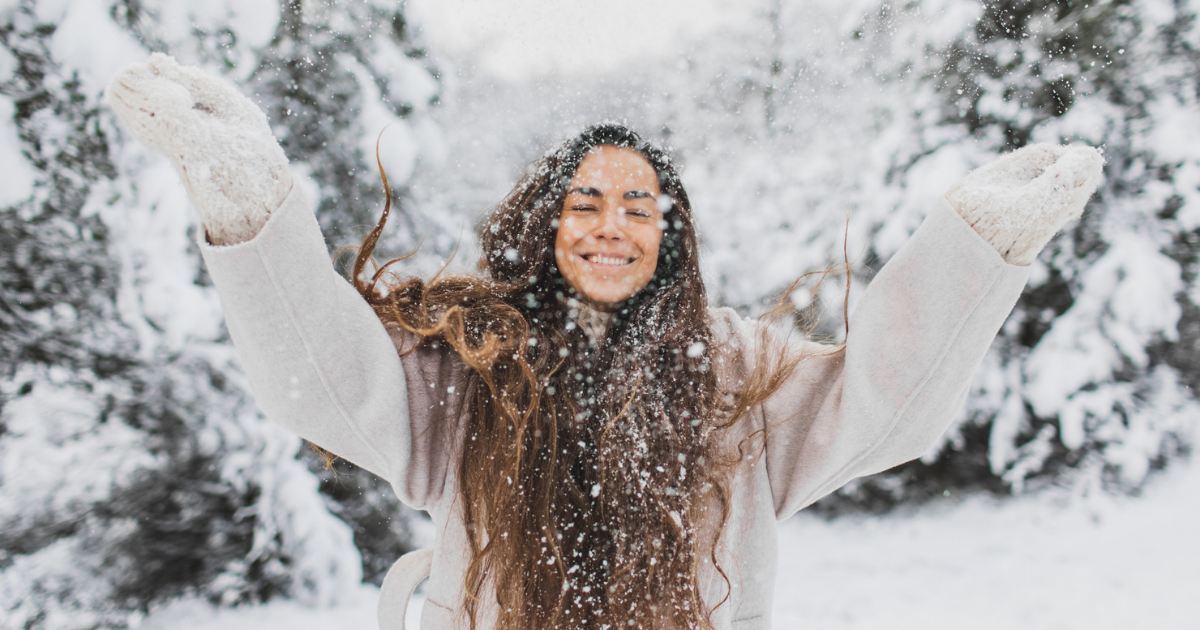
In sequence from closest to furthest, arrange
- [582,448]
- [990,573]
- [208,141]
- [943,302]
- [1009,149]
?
[208,141] → [943,302] → [582,448] → [1009,149] → [990,573]

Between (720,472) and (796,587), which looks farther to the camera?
(796,587)

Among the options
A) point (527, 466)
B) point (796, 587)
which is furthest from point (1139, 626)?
point (527, 466)

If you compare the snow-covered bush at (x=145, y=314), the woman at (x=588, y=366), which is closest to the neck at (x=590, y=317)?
the woman at (x=588, y=366)

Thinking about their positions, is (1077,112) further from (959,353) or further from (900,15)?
(959,353)

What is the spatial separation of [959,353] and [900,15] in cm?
307

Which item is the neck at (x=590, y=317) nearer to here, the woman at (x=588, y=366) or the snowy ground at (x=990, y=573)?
the woman at (x=588, y=366)

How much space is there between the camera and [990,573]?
3459mm

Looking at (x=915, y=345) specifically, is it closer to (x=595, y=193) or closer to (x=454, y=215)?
(x=595, y=193)

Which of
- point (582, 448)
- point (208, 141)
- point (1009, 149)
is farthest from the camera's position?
point (1009, 149)

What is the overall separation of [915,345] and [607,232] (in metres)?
0.57

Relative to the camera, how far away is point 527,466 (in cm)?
106

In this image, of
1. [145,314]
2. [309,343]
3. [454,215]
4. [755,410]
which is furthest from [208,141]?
[454,215]

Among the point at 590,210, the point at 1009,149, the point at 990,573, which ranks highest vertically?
the point at 1009,149

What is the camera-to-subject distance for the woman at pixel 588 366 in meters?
0.80
